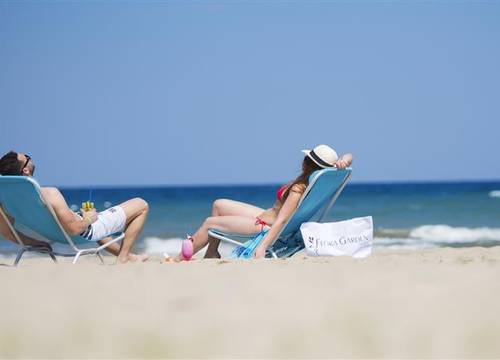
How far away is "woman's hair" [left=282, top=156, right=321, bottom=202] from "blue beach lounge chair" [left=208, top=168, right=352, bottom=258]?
14 cm

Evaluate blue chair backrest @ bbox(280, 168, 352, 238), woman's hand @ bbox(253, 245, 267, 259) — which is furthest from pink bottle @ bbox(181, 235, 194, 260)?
blue chair backrest @ bbox(280, 168, 352, 238)

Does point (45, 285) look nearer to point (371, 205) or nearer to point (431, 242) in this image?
point (431, 242)

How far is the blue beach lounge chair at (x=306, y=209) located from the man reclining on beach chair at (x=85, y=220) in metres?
0.65

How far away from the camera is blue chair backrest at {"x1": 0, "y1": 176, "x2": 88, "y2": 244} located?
18.3 feet

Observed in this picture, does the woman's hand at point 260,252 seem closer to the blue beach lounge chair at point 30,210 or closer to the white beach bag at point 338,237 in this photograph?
the white beach bag at point 338,237

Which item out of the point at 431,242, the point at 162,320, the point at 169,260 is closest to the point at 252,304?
the point at 162,320

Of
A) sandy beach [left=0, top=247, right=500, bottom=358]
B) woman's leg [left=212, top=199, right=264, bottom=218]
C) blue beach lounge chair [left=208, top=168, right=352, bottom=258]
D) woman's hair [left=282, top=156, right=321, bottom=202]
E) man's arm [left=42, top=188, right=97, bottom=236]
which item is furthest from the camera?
woman's leg [left=212, top=199, right=264, bottom=218]

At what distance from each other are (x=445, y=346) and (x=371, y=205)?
25977 millimetres

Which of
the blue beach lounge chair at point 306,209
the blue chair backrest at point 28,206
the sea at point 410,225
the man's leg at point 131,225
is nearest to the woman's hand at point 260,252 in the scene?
the blue beach lounge chair at point 306,209

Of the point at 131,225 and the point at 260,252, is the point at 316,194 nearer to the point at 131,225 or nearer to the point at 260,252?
the point at 260,252

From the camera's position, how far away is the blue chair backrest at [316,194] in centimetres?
577

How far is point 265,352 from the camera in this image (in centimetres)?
313

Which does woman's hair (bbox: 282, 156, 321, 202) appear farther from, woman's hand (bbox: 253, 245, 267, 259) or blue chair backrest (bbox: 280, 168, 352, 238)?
woman's hand (bbox: 253, 245, 267, 259)

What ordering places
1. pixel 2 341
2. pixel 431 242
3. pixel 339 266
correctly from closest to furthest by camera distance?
pixel 2 341 < pixel 339 266 < pixel 431 242
